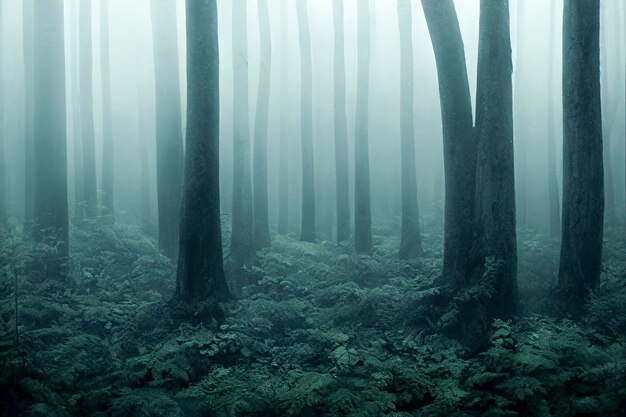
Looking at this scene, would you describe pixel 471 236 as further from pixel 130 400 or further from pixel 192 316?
pixel 130 400

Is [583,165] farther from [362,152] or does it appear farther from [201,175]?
[362,152]

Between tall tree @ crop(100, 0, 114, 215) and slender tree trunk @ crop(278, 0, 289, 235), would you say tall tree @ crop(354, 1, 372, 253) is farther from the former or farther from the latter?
tall tree @ crop(100, 0, 114, 215)

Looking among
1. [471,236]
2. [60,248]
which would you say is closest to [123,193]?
[60,248]

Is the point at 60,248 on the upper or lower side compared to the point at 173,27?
lower

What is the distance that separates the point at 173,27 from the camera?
1166cm

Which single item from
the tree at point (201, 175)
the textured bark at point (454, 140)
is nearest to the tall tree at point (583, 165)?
the textured bark at point (454, 140)

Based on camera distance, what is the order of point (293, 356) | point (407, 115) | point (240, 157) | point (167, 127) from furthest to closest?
point (407, 115)
point (240, 157)
point (167, 127)
point (293, 356)

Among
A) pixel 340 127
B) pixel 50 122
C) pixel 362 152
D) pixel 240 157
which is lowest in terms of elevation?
pixel 240 157

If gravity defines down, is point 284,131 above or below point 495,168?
above

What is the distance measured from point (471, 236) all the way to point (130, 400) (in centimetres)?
489

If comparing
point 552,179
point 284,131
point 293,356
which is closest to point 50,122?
point 293,356

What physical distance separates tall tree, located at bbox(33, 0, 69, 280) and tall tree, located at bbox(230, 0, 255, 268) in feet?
12.1

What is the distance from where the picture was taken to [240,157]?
1283 centimetres

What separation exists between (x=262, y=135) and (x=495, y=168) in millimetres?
9352
